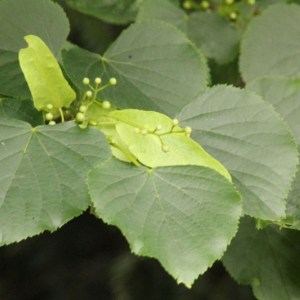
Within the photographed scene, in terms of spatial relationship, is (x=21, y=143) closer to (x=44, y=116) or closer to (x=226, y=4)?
(x=44, y=116)

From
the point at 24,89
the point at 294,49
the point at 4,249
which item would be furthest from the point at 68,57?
the point at 4,249

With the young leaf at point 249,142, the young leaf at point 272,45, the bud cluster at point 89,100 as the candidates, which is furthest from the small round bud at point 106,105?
the young leaf at point 272,45

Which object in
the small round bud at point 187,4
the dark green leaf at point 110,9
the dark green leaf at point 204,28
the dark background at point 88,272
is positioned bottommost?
the dark background at point 88,272

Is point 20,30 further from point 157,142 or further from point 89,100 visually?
point 157,142

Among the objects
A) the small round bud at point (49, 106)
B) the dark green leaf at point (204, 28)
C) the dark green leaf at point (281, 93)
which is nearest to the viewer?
the small round bud at point (49, 106)

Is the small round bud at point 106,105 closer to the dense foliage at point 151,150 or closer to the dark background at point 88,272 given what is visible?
the dense foliage at point 151,150

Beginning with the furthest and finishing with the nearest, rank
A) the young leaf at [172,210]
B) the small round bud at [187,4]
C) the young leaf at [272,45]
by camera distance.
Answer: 1. the small round bud at [187,4]
2. the young leaf at [272,45]
3. the young leaf at [172,210]

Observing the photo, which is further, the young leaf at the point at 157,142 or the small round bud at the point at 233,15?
the small round bud at the point at 233,15
